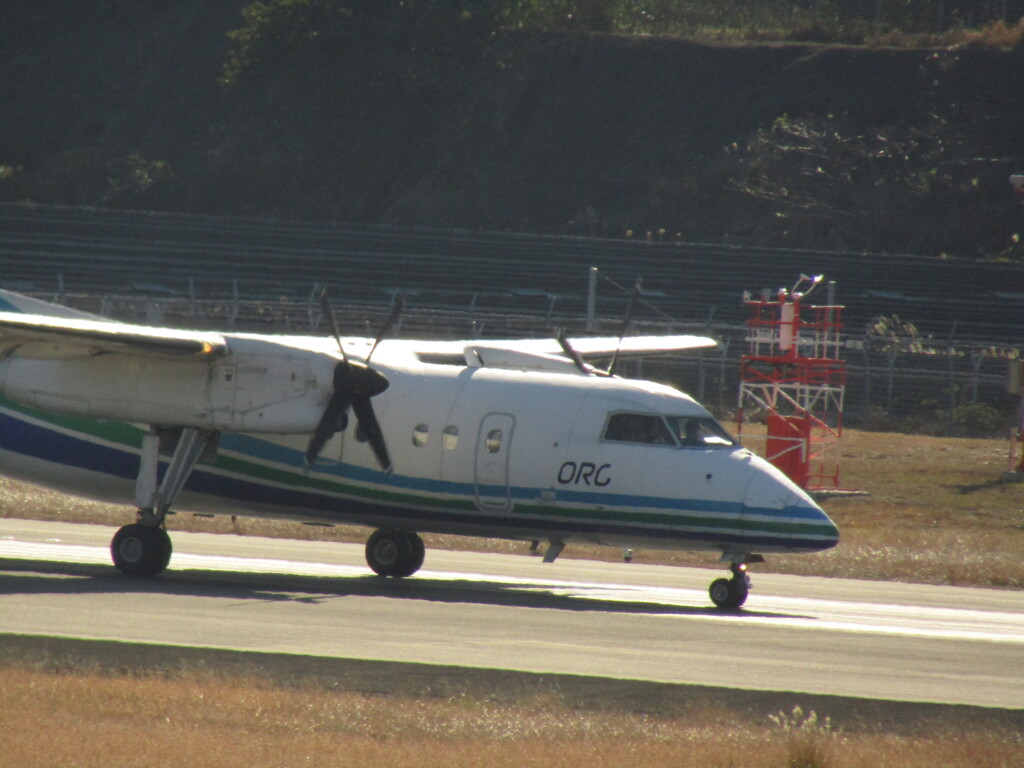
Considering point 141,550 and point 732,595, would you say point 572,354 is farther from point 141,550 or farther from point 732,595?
point 141,550

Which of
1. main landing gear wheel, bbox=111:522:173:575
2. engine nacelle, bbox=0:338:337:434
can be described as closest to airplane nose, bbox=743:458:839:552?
engine nacelle, bbox=0:338:337:434

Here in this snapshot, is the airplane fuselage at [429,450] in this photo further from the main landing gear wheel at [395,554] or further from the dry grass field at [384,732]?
the dry grass field at [384,732]

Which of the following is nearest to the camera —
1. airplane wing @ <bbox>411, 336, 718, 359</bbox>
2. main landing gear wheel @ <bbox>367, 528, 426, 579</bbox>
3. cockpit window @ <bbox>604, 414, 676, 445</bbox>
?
cockpit window @ <bbox>604, 414, 676, 445</bbox>

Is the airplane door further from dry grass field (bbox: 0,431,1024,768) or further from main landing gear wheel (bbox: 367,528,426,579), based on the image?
dry grass field (bbox: 0,431,1024,768)

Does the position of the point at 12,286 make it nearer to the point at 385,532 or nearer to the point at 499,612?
the point at 385,532

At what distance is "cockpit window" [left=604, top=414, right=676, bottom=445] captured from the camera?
18.7 m

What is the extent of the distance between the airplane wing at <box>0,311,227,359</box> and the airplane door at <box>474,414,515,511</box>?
3.64m

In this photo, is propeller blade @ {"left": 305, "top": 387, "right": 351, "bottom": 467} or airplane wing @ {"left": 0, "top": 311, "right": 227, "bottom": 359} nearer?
airplane wing @ {"left": 0, "top": 311, "right": 227, "bottom": 359}

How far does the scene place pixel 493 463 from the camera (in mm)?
19281

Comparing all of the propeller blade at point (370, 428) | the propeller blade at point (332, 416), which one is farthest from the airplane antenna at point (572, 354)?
→ the propeller blade at point (332, 416)

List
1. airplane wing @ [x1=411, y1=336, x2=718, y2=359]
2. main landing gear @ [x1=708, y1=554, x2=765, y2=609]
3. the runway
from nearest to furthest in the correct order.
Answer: the runway
main landing gear @ [x1=708, y1=554, x2=765, y2=609]
airplane wing @ [x1=411, y1=336, x2=718, y2=359]

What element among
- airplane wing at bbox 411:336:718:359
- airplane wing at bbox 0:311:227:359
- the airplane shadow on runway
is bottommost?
the airplane shadow on runway

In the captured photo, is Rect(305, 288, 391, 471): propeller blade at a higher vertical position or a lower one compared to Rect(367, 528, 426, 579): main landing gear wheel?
higher

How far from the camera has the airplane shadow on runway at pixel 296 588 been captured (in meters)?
18.2
